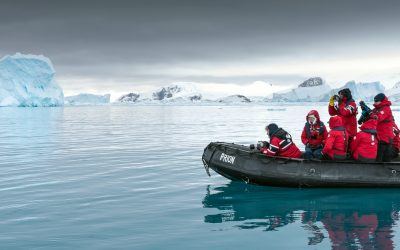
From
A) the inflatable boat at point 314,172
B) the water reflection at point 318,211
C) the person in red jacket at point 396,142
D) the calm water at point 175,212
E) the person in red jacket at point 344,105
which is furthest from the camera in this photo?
the person in red jacket at point 396,142

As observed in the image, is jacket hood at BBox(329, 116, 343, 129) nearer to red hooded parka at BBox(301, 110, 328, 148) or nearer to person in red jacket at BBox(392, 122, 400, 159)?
red hooded parka at BBox(301, 110, 328, 148)

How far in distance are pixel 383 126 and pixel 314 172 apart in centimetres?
200

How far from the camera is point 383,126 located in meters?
10.9

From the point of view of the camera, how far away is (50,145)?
Result: 2188cm

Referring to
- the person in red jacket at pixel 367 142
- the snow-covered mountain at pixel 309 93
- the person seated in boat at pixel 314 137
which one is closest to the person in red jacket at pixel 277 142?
the person seated in boat at pixel 314 137

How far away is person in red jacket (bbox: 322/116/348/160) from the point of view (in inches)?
414

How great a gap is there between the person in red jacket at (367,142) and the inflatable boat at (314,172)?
0.19 meters

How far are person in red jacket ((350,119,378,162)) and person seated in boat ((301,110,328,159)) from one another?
31.1 inches

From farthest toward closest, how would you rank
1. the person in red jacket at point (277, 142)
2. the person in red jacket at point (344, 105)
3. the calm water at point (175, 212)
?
the person in red jacket at point (344, 105) → the person in red jacket at point (277, 142) → the calm water at point (175, 212)

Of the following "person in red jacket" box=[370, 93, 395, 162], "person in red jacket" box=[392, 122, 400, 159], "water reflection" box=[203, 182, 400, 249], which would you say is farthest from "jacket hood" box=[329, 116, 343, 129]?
"person in red jacket" box=[392, 122, 400, 159]

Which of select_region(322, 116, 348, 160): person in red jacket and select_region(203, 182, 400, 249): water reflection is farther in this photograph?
select_region(322, 116, 348, 160): person in red jacket

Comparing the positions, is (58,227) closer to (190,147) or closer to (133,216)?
(133,216)

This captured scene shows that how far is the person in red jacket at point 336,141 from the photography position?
10.5 metres

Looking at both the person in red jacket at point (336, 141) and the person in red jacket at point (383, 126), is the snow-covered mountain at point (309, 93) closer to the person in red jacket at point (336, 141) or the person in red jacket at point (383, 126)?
the person in red jacket at point (383, 126)
